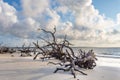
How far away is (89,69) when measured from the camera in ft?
35.7

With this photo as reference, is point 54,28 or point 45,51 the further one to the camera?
point 45,51

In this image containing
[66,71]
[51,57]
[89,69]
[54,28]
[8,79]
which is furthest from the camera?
[51,57]

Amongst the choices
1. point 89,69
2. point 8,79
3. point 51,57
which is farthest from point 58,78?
point 51,57

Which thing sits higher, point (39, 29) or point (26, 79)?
point (39, 29)

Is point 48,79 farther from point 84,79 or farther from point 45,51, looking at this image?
point 45,51

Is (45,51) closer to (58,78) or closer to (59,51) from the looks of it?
(59,51)

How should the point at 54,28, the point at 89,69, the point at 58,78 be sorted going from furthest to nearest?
the point at 54,28
the point at 89,69
the point at 58,78

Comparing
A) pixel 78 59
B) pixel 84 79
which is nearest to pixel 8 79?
pixel 84 79

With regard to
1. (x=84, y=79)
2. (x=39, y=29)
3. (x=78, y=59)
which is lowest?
(x=84, y=79)

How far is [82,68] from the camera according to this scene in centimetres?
1106

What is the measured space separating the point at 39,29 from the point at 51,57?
8.92 ft

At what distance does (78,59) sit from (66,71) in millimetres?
1849

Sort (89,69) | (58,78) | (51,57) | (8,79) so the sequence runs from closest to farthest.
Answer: (8,79) < (58,78) < (89,69) < (51,57)

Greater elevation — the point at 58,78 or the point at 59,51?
the point at 59,51
